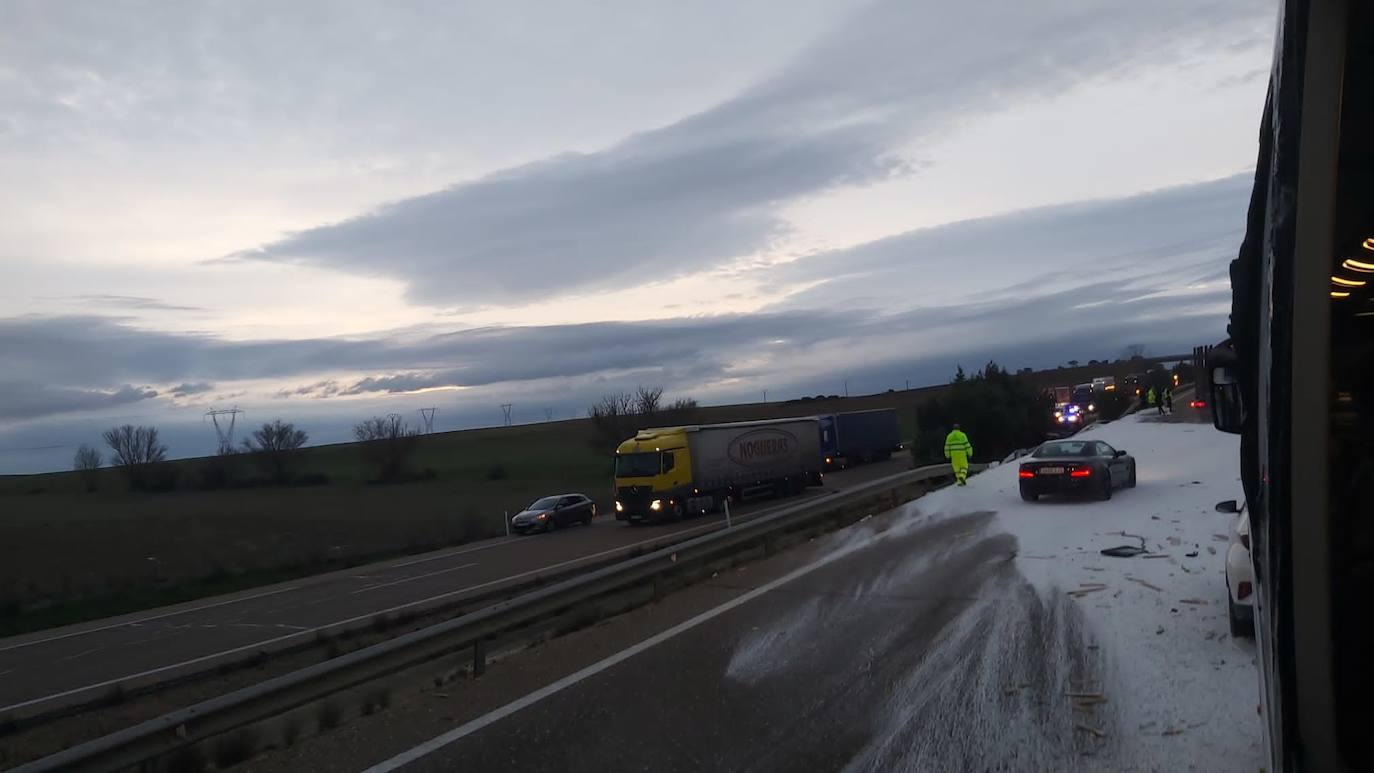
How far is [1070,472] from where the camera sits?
1834 centimetres

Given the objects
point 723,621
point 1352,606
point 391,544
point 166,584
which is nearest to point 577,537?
point 391,544

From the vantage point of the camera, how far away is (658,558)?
1187 cm

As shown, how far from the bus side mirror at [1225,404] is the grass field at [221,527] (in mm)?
26939

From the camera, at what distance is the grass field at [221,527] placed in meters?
28.1

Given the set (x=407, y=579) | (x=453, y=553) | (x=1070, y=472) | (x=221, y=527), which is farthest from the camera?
(x=221, y=527)

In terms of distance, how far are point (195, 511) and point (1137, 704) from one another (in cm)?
5960

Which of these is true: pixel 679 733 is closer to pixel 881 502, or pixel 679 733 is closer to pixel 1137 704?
pixel 1137 704

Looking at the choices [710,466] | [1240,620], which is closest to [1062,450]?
[1240,620]

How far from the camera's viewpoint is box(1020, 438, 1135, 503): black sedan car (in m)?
18.3

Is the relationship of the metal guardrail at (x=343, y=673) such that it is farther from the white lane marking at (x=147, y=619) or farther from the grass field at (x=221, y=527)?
the grass field at (x=221, y=527)

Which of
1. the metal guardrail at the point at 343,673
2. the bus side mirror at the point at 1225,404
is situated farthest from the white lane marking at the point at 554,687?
the bus side mirror at the point at 1225,404

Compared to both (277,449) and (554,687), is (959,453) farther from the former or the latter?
(277,449)

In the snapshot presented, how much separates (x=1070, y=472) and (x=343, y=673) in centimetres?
1496

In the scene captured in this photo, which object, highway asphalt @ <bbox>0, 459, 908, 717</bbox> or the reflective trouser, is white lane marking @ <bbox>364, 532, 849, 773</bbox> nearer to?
highway asphalt @ <bbox>0, 459, 908, 717</bbox>
